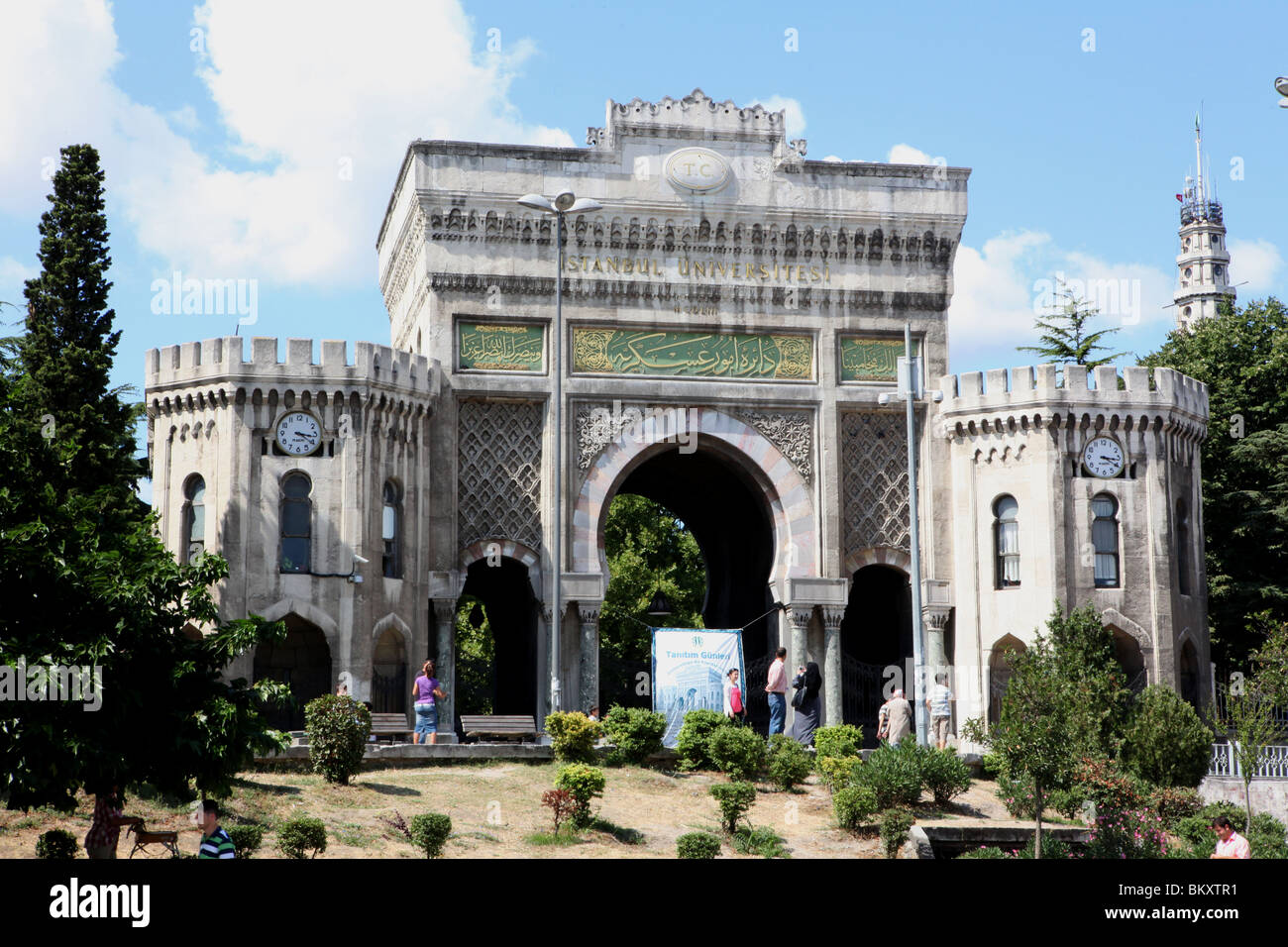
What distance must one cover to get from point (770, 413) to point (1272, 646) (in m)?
10.6

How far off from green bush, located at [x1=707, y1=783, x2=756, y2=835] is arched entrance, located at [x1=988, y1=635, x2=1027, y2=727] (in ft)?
33.9

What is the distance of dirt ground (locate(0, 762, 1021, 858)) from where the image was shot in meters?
19.8

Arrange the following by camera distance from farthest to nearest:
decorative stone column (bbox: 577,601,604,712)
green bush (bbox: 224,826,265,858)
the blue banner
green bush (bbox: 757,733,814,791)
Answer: decorative stone column (bbox: 577,601,604,712) → the blue banner → green bush (bbox: 757,733,814,791) → green bush (bbox: 224,826,265,858)

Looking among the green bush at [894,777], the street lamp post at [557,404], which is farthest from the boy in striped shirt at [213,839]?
the street lamp post at [557,404]

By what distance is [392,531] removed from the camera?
30438mm

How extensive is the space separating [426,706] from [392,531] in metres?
4.88

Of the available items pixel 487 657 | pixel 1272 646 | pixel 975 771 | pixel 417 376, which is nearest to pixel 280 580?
pixel 417 376

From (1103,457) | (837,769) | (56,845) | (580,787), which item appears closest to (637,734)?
(837,769)

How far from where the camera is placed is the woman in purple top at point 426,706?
26641mm

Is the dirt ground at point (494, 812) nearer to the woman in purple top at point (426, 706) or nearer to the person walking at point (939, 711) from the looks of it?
the woman in purple top at point (426, 706)

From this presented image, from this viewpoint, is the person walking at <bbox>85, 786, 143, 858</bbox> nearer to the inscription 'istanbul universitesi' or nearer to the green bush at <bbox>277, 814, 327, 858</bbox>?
the green bush at <bbox>277, 814, 327, 858</bbox>

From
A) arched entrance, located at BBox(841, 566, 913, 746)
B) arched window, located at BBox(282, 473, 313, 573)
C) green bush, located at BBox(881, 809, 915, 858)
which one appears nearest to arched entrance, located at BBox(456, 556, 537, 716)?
arched window, located at BBox(282, 473, 313, 573)

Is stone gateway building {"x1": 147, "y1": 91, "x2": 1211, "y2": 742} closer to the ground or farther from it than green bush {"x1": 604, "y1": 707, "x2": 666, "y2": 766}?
farther from it
